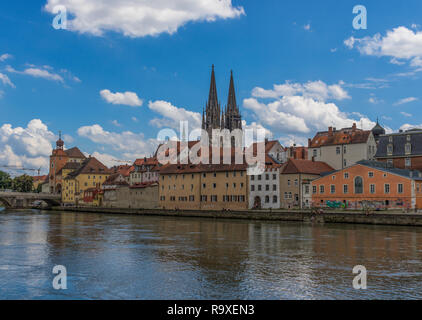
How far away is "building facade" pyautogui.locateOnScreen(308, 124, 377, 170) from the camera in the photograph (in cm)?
7456

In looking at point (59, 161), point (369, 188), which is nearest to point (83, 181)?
point (59, 161)

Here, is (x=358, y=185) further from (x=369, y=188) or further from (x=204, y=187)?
(x=204, y=187)

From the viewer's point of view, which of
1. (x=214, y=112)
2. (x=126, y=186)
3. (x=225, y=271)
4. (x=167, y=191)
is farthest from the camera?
(x=214, y=112)

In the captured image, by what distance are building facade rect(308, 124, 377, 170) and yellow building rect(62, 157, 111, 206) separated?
186ft

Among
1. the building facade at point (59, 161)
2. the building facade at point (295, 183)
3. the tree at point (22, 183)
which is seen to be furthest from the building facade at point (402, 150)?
the tree at point (22, 183)

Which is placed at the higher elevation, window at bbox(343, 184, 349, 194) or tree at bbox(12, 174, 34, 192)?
tree at bbox(12, 174, 34, 192)

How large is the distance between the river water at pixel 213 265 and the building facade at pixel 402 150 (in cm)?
2752

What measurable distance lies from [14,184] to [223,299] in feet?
453

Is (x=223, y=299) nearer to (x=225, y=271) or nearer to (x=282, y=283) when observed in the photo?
(x=282, y=283)

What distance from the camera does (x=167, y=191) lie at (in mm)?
84375

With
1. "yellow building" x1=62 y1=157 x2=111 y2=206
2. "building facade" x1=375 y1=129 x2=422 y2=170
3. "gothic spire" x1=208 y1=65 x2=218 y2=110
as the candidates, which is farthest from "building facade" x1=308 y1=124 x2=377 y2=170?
"gothic spire" x1=208 y1=65 x2=218 y2=110

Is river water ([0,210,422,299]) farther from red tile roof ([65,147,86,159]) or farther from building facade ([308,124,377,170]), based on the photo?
red tile roof ([65,147,86,159])

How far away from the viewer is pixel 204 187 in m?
77.7

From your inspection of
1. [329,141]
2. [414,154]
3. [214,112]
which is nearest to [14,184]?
[214,112]
